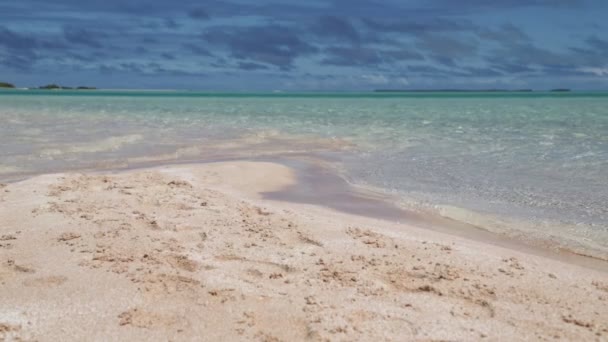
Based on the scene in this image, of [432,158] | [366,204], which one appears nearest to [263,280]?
[366,204]

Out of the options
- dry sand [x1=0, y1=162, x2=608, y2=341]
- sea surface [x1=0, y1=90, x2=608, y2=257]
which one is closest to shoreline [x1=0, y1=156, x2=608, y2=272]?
sea surface [x1=0, y1=90, x2=608, y2=257]

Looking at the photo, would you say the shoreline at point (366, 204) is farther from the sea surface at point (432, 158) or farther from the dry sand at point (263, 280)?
the dry sand at point (263, 280)

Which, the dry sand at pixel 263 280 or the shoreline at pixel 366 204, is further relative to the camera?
the shoreline at pixel 366 204

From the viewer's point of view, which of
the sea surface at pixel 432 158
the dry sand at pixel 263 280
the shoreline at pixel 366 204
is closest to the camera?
the dry sand at pixel 263 280

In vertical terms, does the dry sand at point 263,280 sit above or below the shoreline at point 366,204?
above

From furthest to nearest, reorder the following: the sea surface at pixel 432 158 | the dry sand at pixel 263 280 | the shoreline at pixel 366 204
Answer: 1. the sea surface at pixel 432 158
2. the shoreline at pixel 366 204
3. the dry sand at pixel 263 280

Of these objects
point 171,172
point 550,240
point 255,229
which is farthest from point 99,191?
point 550,240

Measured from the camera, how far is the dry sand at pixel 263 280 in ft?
10.9

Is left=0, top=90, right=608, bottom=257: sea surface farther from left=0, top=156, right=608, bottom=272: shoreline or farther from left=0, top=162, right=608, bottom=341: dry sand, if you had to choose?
left=0, top=162, right=608, bottom=341: dry sand

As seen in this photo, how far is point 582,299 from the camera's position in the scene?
12.6ft

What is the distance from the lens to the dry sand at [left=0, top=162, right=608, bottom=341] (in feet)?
10.9

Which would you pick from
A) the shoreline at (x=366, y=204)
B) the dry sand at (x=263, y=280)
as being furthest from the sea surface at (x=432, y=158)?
the dry sand at (x=263, y=280)

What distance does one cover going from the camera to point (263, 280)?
13.4ft

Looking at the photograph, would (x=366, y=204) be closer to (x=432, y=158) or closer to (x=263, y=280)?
(x=263, y=280)
